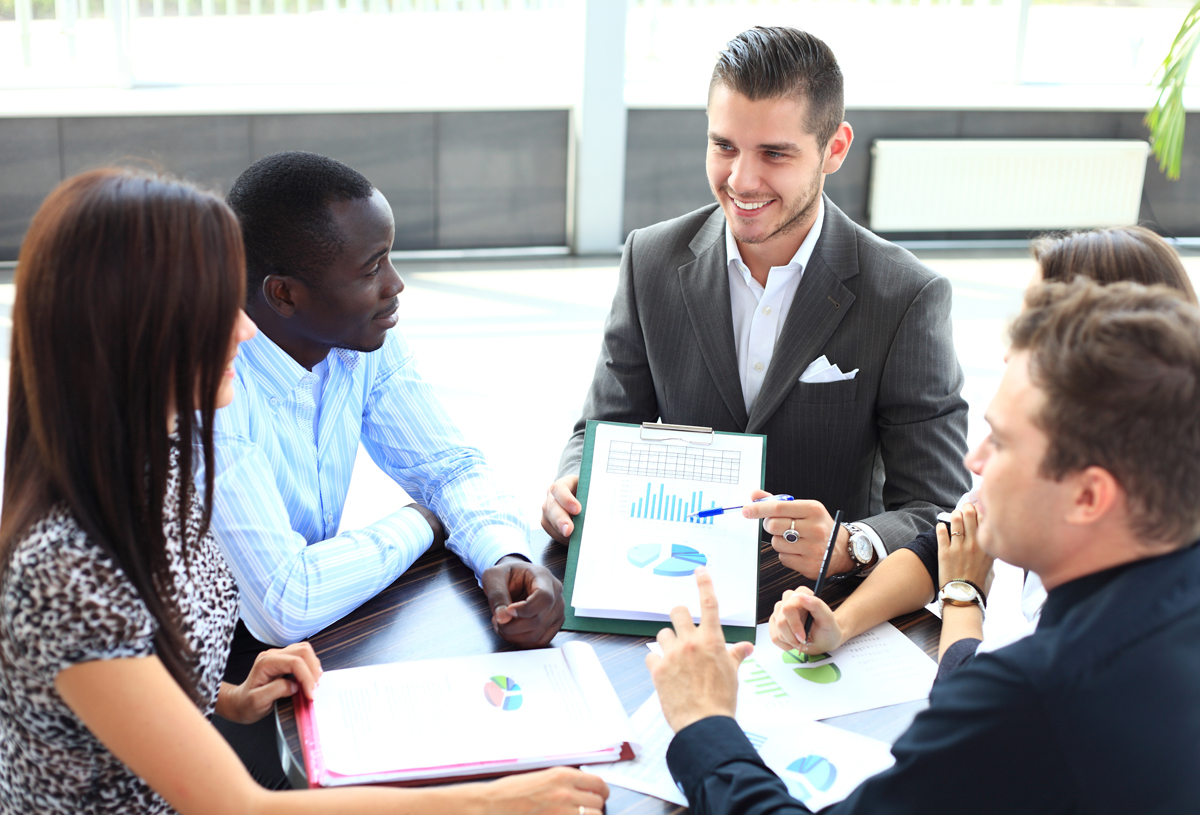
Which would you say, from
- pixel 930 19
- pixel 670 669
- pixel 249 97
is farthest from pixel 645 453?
pixel 930 19

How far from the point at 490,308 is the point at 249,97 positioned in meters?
1.86

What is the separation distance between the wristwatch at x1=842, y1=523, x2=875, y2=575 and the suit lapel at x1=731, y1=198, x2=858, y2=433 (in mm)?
390

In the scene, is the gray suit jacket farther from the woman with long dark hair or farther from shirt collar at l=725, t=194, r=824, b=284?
the woman with long dark hair

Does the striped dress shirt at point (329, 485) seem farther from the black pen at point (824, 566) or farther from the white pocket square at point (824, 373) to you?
the white pocket square at point (824, 373)

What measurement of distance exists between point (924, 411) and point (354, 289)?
1.05 meters

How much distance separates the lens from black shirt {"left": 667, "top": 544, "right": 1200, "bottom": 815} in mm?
953

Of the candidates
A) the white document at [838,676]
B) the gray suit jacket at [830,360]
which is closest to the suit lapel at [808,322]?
the gray suit jacket at [830,360]

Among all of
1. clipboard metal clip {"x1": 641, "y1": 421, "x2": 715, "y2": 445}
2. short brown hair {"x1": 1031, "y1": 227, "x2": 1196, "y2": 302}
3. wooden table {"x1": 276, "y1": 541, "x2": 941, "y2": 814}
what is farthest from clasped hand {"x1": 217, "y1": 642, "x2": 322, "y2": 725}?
short brown hair {"x1": 1031, "y1": 227, "x2": 1196, "y2": 302}

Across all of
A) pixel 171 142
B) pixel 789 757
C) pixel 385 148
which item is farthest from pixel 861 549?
pixel 171 142

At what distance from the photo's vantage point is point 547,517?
1778mm

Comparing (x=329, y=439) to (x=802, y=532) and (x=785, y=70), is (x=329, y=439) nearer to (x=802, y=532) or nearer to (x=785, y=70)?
(x=802, y=532)

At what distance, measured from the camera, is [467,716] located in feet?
4.46

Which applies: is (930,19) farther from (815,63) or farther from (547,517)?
(547,517)

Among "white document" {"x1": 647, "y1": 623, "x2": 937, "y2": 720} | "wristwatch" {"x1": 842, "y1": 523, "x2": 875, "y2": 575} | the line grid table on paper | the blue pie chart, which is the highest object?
the line grid table on paper
